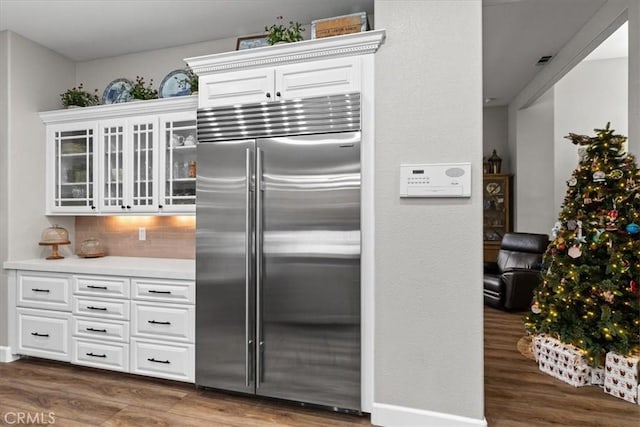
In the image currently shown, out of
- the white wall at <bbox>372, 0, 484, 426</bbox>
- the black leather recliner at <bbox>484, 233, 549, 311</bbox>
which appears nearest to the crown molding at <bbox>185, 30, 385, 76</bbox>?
the white wall at <bbox>372, 0, 484, 426</bbox>

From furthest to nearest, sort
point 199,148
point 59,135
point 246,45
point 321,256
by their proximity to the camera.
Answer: point 59,135
point 246,45
point 199,148
point 321,256

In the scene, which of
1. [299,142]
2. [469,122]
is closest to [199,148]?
[299,142]

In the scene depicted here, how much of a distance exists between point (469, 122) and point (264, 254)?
56.3 inches

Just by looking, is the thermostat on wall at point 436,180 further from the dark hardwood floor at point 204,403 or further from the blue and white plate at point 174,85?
the blue and white plate at point 174,85

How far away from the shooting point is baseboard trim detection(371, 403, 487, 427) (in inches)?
82.4

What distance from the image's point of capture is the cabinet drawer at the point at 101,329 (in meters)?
2.80

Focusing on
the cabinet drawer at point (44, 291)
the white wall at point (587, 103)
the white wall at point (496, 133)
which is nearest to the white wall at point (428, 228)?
the cabinet drawer at point (44, 291)

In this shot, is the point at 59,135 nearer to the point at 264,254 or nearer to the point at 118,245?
the point at 118,245

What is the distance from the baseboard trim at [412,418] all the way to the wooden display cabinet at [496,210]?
4480 millimetres

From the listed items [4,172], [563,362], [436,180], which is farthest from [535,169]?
[4,172]

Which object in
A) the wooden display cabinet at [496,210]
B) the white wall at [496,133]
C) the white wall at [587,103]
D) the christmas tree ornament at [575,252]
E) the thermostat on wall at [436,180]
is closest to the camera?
the thermostat on wall at [436,180]

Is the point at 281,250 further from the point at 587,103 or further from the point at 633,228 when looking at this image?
the point at 587,103

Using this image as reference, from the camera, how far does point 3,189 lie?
3.15 m

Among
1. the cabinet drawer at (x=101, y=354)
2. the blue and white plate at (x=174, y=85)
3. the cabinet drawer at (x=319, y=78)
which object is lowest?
the cabinet drawer at (x=101, y=354)
